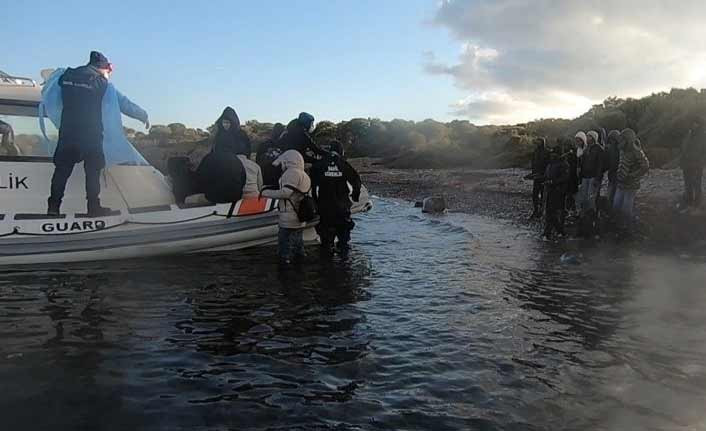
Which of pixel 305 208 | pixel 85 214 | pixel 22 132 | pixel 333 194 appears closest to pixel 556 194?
pixel 333 194

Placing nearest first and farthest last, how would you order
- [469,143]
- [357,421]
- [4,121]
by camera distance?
[357,421]
[4,121]
[469,143]

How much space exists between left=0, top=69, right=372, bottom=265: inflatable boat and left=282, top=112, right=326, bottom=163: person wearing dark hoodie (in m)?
1.12

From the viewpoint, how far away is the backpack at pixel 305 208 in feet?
29.1

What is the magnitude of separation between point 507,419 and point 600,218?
31.6 ft

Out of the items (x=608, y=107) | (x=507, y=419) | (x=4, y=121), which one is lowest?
(x=507, y=419)

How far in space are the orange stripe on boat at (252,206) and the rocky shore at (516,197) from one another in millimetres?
7281

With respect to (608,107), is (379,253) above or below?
below

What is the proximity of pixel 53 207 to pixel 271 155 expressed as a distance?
3.76 m

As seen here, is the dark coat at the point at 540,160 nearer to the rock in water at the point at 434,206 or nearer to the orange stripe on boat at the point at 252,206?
the rock in water at the point at 434,206

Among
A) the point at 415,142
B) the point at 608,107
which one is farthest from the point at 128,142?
the point at 415,142

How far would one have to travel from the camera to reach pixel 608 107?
147 ft

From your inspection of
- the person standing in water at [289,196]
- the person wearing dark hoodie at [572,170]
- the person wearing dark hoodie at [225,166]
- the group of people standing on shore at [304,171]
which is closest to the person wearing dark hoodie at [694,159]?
the person wearing dark hoodie at [572,170]

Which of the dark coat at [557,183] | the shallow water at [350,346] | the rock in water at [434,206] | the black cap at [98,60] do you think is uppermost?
the black cap at [98,60]

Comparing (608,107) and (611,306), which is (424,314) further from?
(608,107)
